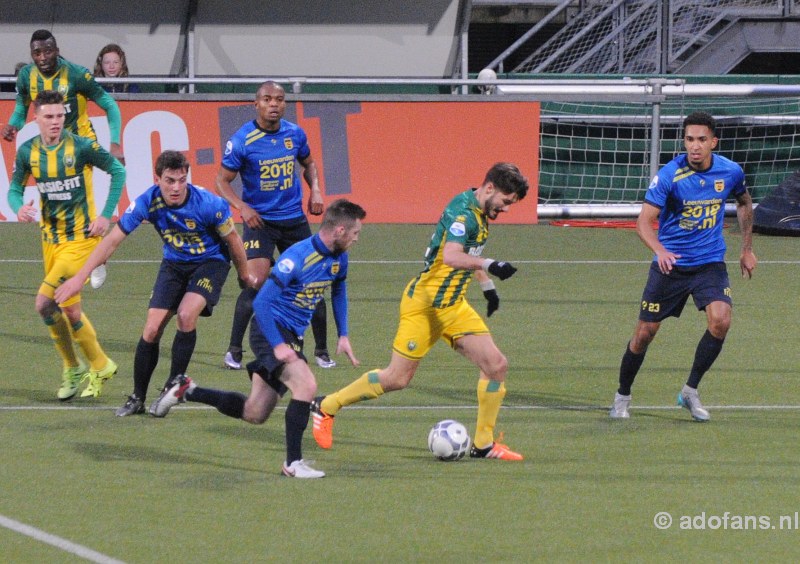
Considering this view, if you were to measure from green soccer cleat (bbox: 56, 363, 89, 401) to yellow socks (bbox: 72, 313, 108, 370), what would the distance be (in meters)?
0.10

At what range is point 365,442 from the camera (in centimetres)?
792

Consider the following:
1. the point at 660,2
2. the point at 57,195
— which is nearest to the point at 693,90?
the point at 660,2

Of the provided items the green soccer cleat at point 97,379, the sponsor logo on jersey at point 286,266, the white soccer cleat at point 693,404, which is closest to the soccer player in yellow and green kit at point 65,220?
the green soccer cleat at point 97,379

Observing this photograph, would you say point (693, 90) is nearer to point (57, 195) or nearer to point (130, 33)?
point (130, 33)

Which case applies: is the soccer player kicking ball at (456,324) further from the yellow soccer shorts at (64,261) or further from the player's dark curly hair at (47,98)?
the player's dark curly hair at (47,98)

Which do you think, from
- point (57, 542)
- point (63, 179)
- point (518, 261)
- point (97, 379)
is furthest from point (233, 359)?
point (518, 261)

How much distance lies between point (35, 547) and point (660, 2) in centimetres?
2158

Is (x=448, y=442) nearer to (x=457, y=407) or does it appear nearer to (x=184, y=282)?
(x=457, y=407)

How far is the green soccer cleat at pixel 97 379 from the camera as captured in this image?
912cm

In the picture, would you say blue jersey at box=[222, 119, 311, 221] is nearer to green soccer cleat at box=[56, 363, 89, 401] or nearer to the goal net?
green soccer cleat at box=[56, 363, 89, 401]

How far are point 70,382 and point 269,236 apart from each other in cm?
216

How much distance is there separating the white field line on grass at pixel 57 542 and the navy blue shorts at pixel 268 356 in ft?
5.25

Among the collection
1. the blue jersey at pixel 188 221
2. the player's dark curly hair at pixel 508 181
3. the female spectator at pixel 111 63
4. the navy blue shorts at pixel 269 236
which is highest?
the female spectator at pixel 111 63

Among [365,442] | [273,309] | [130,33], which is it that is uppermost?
[130,33]
